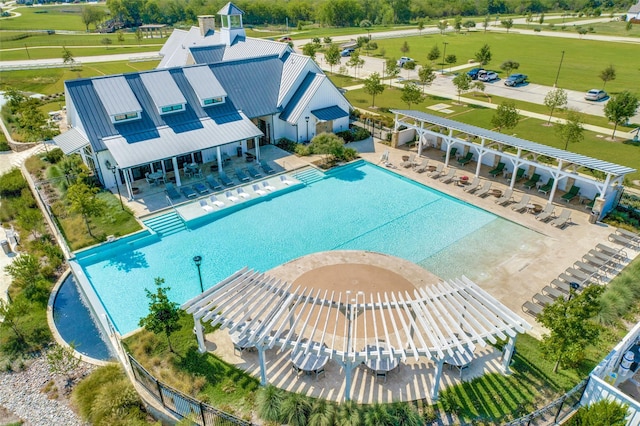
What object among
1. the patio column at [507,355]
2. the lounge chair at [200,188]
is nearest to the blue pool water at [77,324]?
the lounge chair at [200,188]

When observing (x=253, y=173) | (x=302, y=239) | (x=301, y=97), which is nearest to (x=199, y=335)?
(x=302, y=239)

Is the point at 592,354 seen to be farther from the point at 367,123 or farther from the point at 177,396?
the point at 367,123

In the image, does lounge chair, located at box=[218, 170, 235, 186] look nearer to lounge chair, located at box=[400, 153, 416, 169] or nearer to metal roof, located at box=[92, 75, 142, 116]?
metal roof, located at box=[92, 75, 142, 116]

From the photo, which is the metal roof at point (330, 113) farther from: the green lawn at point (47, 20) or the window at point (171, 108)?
the green lawn at point (47, 20)

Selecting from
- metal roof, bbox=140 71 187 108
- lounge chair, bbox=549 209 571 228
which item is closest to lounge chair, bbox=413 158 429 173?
lounge chair, bbox=549 209 571 228

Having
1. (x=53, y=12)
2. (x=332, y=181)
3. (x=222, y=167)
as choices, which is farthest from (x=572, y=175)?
(x=53, y=12)

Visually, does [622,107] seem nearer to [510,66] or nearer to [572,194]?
[572,194]
